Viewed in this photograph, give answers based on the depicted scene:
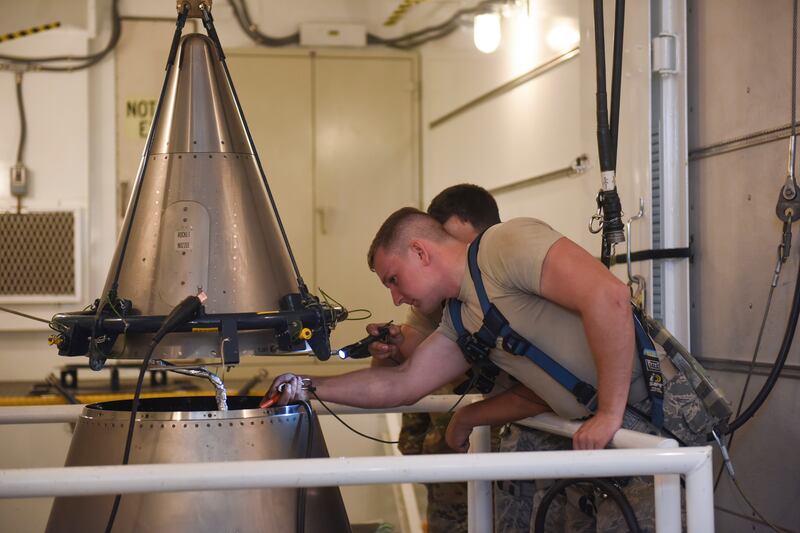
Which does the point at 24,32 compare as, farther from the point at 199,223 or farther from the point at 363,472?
the point at 363,472

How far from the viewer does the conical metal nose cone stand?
183 centimetres

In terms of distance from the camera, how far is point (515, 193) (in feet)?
13.5

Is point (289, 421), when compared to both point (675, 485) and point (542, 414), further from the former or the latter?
point (675, 485)

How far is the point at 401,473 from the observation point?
53.1 inches

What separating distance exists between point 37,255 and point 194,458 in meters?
3.40

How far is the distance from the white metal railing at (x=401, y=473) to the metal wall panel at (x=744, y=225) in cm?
117

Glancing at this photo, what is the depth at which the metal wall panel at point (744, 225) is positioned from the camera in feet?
8.19

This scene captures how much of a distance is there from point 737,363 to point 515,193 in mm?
1626

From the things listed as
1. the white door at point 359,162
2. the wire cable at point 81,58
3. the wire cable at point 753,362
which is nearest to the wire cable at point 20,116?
the wire cable at point 81,58

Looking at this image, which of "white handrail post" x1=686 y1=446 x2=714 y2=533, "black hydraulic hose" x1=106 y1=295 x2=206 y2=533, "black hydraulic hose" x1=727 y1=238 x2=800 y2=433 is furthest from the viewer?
"black hydraulic hose" x1=727 y1=238 x2=800 y2=433

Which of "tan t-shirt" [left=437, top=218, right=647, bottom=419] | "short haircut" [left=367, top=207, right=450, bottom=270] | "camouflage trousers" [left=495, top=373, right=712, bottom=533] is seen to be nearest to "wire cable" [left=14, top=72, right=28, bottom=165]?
"short haircut" [left=367, top=207, right=450, bottom=270]

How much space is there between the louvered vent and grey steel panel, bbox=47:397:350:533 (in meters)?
3.13

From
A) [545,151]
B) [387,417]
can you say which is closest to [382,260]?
[545,151]

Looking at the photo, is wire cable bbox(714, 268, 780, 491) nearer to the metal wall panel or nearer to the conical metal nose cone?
the metal wall panel
